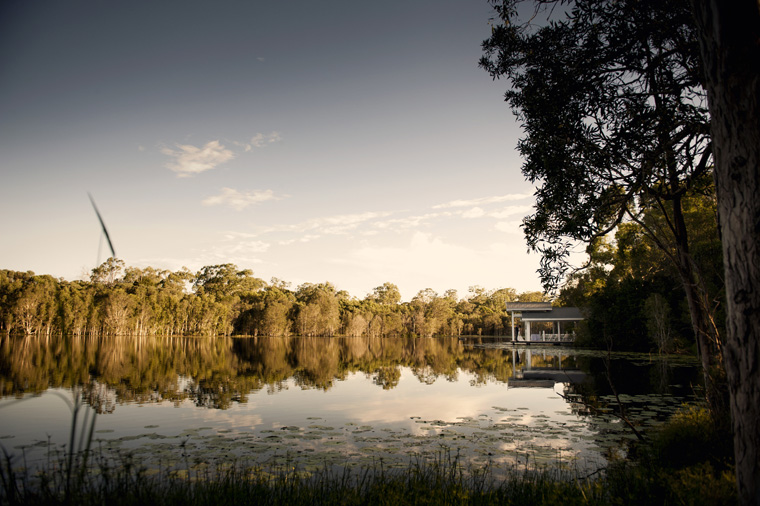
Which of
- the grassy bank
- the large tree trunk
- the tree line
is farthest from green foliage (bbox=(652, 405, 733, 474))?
the tree line

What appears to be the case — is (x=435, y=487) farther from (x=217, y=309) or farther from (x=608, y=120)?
(x=217, y=309)

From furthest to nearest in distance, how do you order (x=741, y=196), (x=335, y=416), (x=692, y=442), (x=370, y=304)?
(x=370, y=304) → (x=335, y=416) → (x=692, y=442) → (x=741, y=196)

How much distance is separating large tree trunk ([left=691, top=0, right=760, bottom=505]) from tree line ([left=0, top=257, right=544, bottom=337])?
35.0 meters

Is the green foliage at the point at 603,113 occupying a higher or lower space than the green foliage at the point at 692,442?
higher

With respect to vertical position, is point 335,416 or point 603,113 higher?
point 603,113

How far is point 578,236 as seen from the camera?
8.55m

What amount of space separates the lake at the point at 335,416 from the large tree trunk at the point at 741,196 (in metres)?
2.50

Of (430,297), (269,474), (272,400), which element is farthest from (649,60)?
(430,297)

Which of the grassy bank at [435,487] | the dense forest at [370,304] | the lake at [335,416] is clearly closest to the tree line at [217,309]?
the dense forest at [370,304]

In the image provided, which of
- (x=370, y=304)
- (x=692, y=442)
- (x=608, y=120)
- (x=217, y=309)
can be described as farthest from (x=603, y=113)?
(x=370, y=304)

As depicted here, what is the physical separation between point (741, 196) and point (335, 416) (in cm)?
992

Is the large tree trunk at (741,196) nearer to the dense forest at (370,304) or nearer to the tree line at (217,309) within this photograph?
the dense forest at (370,304)

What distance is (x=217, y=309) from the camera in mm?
77062

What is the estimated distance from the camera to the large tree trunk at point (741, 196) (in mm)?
2807
